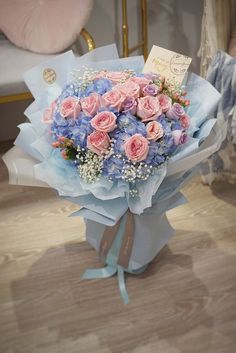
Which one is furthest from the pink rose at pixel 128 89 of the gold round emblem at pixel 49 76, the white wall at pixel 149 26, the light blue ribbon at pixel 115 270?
the white wall at pixel 149 26

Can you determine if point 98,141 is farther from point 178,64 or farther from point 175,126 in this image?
point 178,64

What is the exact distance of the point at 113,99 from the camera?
1.09m

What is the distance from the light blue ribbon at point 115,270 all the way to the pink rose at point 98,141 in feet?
0.98

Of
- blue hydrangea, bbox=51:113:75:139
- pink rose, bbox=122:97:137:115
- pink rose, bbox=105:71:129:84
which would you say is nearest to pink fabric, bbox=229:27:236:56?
pink rose, bbox=105:71:129:84

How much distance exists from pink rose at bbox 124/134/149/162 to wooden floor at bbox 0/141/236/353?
591 mm

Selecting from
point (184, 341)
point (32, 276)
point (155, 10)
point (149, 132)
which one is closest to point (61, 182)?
point (149, 132)

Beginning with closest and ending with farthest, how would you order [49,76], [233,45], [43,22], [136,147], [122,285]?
1. [136,147]
2. [49,76]
3. [122,285]
4. [233,45]
5. [43,22]

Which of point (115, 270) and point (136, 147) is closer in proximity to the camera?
point (136, 147)

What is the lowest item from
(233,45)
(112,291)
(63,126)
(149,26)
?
(112,291)

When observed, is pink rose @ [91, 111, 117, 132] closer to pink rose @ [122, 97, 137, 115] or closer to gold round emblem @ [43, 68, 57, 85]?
pink rose @ [122, 97, 137, 115]

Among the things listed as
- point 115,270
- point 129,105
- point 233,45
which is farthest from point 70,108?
point 233,45

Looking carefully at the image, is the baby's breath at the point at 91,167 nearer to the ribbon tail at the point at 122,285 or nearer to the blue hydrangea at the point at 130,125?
the blue hydrangea at the point at 130,125

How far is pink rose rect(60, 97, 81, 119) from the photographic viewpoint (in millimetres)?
1117

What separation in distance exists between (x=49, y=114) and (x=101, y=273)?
2.05 ft
